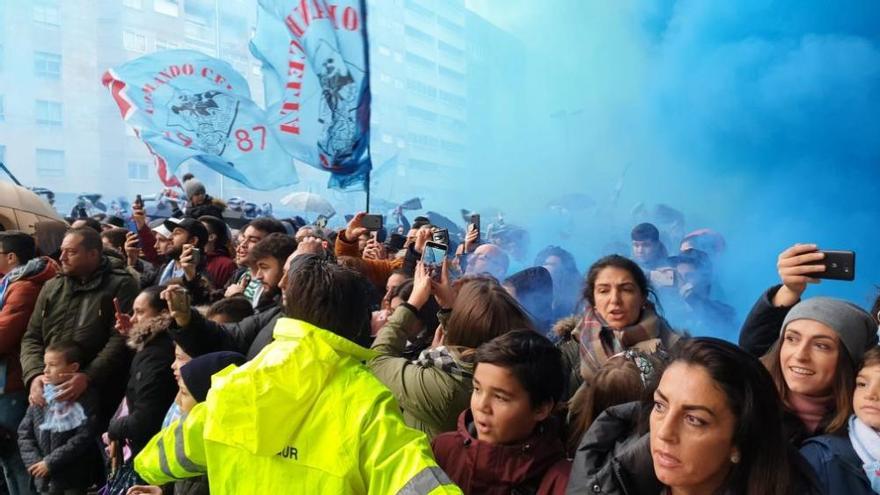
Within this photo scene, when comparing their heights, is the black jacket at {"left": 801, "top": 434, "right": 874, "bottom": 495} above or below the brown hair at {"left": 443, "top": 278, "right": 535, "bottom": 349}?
below

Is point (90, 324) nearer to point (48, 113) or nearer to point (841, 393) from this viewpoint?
point (841, 393)

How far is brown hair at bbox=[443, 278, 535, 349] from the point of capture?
6.37 feet

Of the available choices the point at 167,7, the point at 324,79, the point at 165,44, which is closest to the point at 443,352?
the point at 324,79

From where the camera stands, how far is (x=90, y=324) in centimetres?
332

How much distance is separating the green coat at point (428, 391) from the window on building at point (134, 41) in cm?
1144

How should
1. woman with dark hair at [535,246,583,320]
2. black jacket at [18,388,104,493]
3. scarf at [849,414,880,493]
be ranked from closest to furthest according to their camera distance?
scarf at [849,414,880,493] < black jacket at [18,388,104,493] < woman with dark hair at [535,246,583,320]

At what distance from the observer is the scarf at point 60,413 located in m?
3.00

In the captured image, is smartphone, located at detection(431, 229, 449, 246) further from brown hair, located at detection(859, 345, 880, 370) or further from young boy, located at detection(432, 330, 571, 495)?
brown hair, located at detection(859, 345, 880, 370)

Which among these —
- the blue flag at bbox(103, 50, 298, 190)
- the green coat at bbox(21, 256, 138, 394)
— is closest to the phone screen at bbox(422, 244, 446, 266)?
the green coat at bbox(21, 256, 138, 394)

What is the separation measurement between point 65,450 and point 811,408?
305cm

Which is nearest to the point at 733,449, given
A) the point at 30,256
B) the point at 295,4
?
the point at 30,256

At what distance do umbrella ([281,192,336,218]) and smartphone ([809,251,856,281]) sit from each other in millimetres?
9372

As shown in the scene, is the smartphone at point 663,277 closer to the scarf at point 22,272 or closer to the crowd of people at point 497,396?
the crowd of people at point 497,396

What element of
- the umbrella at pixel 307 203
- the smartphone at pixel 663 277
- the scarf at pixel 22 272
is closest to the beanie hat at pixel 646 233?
the smartphone at pixel 663 277
